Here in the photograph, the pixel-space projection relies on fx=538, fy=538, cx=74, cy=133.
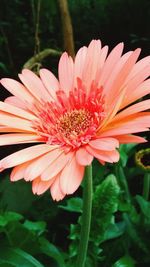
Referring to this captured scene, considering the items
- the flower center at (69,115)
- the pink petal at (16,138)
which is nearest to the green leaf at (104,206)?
the flower center at (69,115)

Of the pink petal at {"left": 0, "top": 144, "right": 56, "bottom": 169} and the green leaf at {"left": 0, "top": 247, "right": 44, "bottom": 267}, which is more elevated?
the pink petal at {"left": 0, "top": 144, "right": 56, "bottom": 169}

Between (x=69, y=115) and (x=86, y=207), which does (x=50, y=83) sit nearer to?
(x=69, y=115)

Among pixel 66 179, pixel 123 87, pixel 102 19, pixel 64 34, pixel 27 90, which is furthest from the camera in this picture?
pixel 102 19

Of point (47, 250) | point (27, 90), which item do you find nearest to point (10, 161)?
point (27, 90)

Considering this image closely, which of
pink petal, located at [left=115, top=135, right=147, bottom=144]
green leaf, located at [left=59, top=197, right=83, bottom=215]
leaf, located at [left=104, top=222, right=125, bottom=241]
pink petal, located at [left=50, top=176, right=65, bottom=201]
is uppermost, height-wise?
pink petal, located at [left=115, top=135, right=147, bottom=144]

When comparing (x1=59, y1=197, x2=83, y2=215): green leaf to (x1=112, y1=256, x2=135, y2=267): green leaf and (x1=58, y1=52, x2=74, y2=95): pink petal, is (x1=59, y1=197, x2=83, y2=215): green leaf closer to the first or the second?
(x1=112, y1=256, x2=135, y2=267): green leaf

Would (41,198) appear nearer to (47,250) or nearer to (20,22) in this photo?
(47,250)

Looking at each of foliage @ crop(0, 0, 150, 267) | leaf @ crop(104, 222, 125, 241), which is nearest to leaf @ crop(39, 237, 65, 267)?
foliage @ crop(0, 0, 150, 267)

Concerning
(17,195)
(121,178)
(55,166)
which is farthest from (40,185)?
(17,195)
